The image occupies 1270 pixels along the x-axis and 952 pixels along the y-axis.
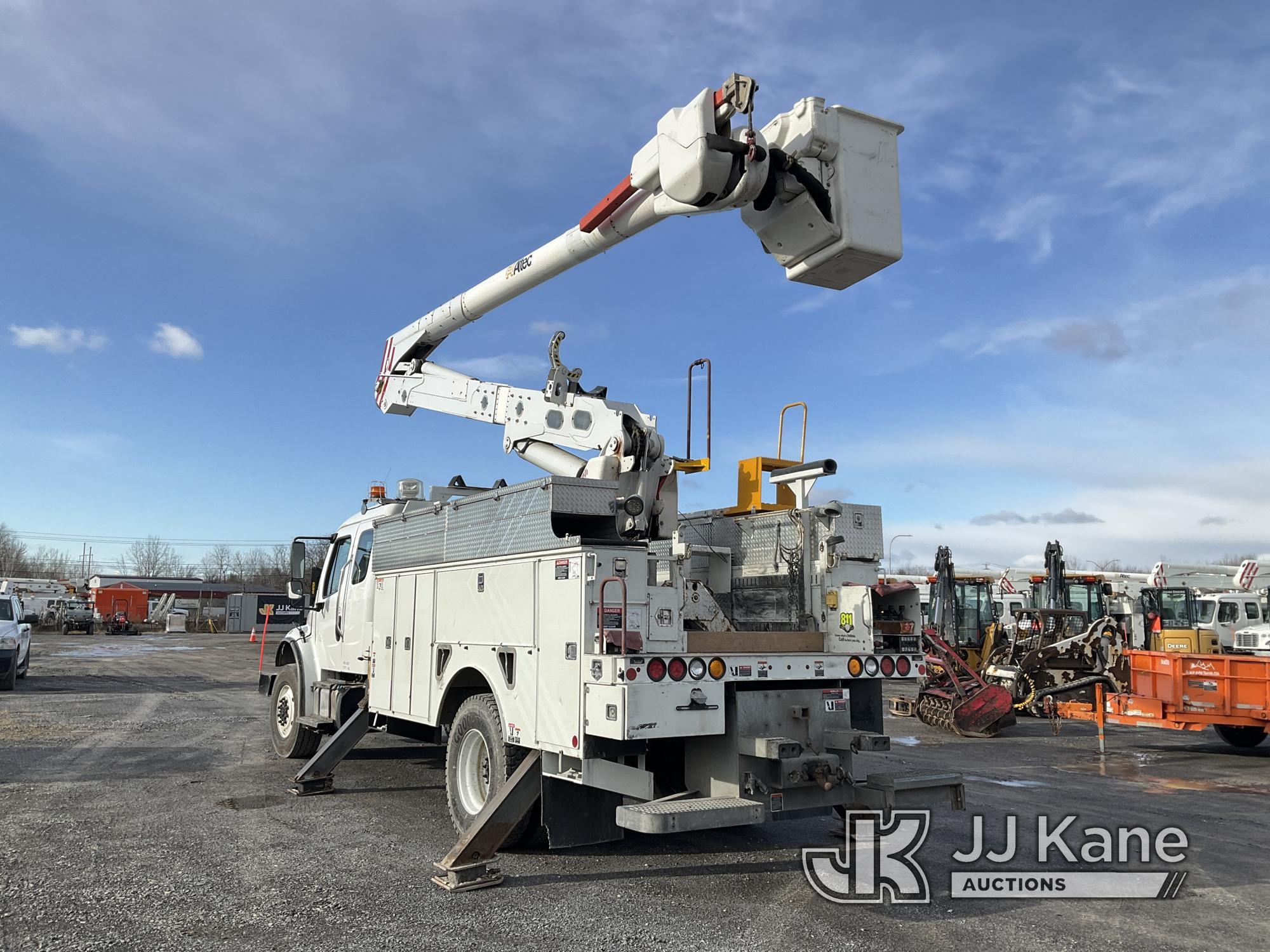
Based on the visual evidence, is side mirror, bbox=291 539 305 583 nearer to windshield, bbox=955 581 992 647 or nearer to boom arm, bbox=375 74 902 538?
boom arm, bbox=375 74 902 538

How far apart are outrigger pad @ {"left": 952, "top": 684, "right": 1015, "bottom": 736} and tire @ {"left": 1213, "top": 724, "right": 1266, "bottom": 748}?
2.79 m

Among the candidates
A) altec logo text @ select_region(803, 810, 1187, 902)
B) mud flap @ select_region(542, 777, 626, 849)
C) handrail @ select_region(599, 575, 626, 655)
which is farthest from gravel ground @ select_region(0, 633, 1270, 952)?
handrail @ select_region(599, 575, 626, 655)

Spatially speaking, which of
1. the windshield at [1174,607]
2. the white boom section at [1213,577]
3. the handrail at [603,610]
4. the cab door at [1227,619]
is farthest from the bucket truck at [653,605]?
the white boom section at [1213,577]

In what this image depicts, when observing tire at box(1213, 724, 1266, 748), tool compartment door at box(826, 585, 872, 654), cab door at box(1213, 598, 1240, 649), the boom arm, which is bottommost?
tire at box(1213, 724, 1266, 748)

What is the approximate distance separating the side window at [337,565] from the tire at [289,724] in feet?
3.43

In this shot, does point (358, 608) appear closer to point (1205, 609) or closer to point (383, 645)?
point (383, 645)

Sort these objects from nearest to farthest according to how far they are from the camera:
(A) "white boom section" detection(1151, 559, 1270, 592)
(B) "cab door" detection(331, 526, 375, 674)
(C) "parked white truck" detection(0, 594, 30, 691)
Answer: (B) "cab door" detection(331, 526, 375, 674) < (C) "parked white truck" detection(0, 594, 30, 691) < (A) "white boom section" detection(1151, 559, 1270, 592)

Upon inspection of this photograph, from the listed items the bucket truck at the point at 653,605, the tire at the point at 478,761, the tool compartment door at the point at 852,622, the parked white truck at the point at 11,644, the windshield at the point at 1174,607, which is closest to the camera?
the bucket truck at the point at 653,605

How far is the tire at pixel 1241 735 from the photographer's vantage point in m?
13.4

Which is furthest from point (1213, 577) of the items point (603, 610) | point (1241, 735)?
point (603, 610)

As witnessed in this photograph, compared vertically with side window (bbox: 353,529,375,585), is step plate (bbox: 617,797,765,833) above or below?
below

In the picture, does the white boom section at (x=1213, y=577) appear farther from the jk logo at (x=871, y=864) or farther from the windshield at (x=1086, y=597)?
the jk logo at (x=871, y=864)

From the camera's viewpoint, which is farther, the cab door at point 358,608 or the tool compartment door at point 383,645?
the cab door at point 358,608

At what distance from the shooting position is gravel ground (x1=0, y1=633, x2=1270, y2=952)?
5.13 metres
